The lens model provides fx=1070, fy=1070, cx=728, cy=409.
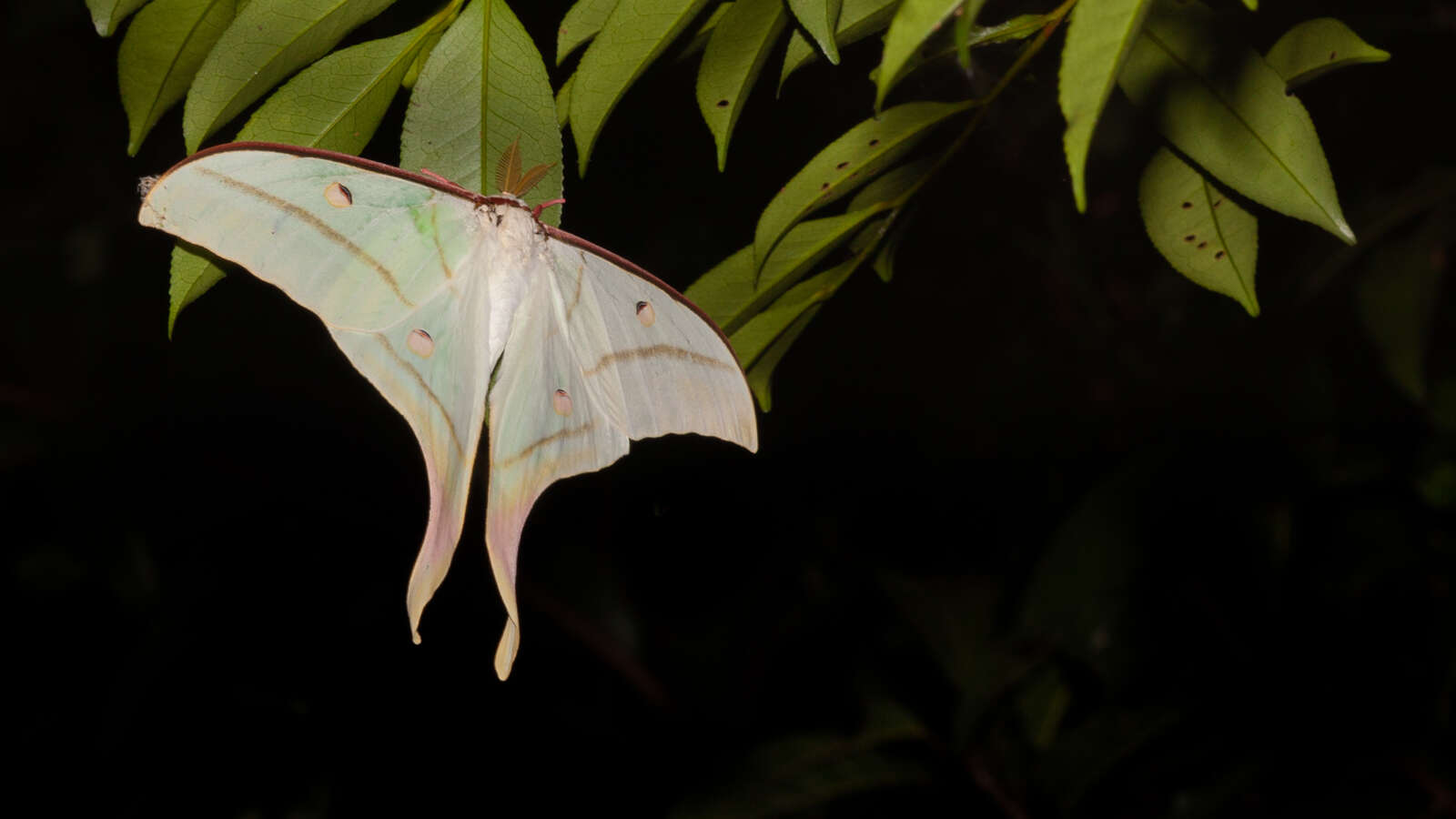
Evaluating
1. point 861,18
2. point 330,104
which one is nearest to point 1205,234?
point 861,18

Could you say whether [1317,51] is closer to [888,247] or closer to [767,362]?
[888,247]

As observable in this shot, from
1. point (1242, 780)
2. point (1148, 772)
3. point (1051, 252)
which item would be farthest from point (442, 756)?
point (1051, 252)

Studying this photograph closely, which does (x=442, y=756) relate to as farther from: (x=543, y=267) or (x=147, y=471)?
(x=543, y=267)

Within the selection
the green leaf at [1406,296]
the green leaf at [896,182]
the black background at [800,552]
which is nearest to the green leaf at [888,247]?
the green leaf at [896,182]

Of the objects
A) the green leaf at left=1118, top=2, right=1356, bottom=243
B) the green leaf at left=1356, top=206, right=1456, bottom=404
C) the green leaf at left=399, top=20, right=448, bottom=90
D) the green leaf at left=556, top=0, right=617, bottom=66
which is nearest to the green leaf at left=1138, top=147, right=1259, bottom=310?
the green leaf at left=1118, top=2, right=1356, bottom=243

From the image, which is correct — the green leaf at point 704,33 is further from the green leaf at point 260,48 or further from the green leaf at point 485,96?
the green leaf at point 260,48

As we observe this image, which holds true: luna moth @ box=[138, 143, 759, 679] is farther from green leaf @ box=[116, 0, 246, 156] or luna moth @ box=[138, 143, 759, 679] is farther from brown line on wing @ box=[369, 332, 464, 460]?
green leaf @ box=[116, 0, 246, 156]
